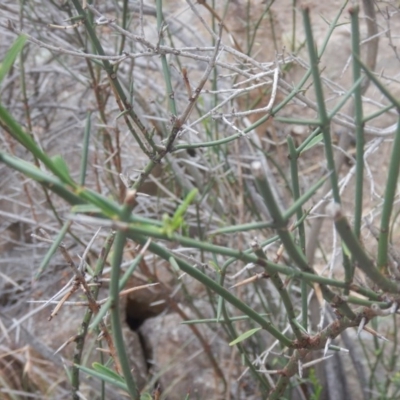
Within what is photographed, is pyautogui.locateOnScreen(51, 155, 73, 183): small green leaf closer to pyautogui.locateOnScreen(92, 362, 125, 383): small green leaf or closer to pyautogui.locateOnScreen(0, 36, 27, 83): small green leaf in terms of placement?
pyautogui.locateOnScreen(0, 36, 27, 83): small green leaf

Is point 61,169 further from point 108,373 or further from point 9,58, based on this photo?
point 108,373

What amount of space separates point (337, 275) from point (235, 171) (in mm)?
517

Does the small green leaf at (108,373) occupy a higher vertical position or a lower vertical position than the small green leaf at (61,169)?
lower

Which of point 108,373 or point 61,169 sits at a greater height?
point 61,169

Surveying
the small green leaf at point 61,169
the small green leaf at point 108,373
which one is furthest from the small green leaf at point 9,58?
the small green leaf at point 108,373

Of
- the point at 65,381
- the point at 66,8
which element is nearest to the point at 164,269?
the point at 65,381

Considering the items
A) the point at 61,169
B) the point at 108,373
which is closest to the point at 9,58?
the point at 61,169

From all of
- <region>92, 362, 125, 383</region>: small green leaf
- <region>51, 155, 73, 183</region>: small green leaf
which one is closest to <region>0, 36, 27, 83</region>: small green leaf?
<region>51, 155, 73, 183</region>: small green leaf

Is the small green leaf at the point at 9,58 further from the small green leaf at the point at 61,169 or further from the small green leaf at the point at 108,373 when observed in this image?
the small green leaf at the point at 108,373

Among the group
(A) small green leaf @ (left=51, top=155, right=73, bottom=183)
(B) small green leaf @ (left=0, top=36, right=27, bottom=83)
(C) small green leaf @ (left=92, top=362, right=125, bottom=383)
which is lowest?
(C) small green leaf @ (left=92, top=362, right=125, bottom=383)

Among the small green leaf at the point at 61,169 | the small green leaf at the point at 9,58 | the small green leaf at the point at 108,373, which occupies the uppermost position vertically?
the small green leaf at the point at 9,58

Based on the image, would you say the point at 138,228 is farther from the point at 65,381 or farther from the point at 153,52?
the point at 65,381

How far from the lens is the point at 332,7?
106 inches

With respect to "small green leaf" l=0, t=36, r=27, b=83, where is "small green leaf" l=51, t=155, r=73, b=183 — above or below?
below
